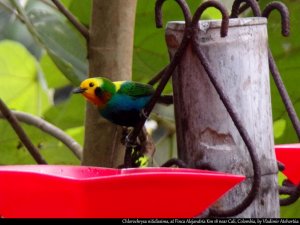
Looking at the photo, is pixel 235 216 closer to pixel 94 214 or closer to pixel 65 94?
pixel 94 214

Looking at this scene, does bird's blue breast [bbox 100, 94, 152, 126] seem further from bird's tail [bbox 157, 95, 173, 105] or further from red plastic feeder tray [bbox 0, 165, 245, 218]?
red plastic feeder tray [bbox 0, 165, 245, 218]

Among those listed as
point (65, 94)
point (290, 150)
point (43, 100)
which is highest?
point (290, 150)

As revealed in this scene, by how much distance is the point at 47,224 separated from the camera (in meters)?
0.81

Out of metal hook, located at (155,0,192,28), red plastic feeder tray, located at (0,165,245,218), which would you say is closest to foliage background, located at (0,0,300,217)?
metal hook, located at (155,0,192,28)

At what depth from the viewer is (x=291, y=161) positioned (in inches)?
41.3

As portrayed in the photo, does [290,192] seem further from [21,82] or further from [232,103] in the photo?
[21,82]

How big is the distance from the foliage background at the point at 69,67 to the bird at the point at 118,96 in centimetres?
14

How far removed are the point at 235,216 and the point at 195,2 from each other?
700mm

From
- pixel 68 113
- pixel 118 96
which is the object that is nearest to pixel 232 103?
pixel 118 96

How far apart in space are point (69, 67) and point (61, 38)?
0.81 ft

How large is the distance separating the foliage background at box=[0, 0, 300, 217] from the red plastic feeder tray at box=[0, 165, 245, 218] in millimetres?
721

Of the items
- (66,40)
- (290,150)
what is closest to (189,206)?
(290,150)

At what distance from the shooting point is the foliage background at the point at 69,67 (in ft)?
5.39

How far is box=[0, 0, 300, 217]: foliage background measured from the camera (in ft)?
5.39
